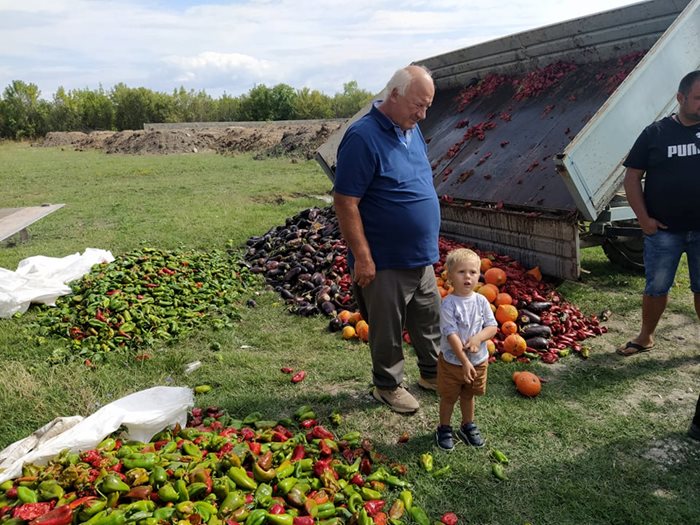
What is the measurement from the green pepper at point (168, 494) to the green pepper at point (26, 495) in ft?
2.01

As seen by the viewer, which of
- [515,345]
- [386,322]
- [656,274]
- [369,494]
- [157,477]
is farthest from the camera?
[515,345]

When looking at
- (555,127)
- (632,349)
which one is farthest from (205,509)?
(555,127)

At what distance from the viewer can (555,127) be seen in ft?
20.6

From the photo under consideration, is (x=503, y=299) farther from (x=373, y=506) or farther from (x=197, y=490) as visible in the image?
(x=197, y=490)

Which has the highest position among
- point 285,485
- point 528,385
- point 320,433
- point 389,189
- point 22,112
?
point 22,112

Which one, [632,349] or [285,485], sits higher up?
[285,485]

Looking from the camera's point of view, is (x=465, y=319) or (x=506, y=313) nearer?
(x=465, y=319)

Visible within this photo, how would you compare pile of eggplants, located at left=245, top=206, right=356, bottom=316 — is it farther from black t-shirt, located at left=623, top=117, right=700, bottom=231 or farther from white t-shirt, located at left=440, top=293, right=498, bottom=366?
black t-shirt, located at left=623, top=117, right=700, bottom=231

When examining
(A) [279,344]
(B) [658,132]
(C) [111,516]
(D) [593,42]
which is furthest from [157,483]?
(D) [593,42]

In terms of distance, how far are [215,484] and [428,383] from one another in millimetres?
2030

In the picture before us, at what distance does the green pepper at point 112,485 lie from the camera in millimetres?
2654

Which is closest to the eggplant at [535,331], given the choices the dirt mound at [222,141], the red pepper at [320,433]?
the red pepper at [320,433]

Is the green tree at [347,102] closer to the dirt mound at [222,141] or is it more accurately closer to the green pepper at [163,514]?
the dirt mound at [222,141]

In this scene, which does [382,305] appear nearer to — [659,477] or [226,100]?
[659,477]
